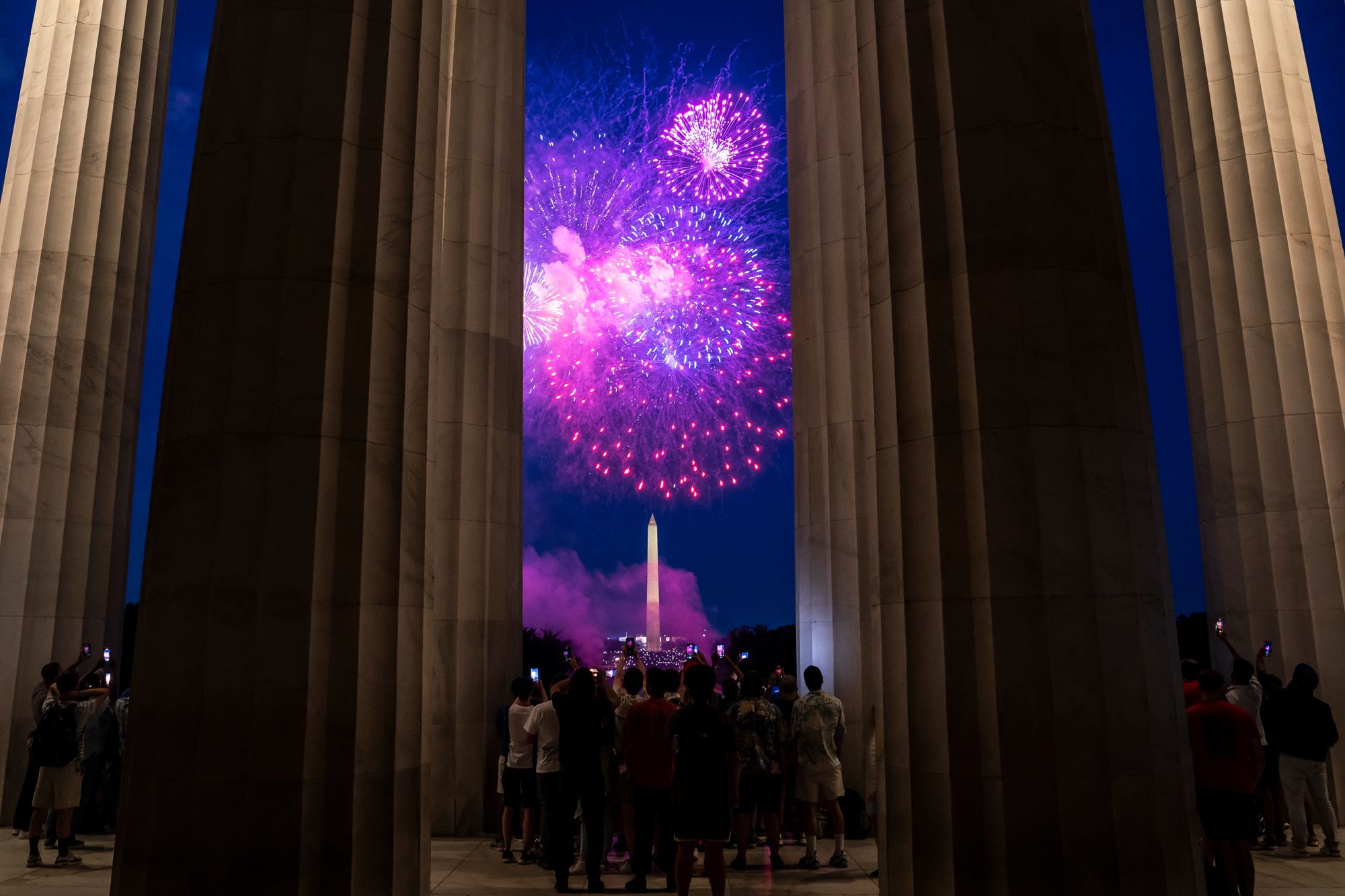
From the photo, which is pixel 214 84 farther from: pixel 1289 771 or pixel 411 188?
pixel 1289 771

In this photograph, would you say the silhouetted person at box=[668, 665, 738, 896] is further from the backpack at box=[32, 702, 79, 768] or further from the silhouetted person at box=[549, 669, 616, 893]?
the backpack at box=[32, 702, 79, 768]

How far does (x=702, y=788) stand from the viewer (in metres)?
11.2

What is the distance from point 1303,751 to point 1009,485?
9.51 meters

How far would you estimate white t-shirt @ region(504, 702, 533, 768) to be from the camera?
47.9 feet

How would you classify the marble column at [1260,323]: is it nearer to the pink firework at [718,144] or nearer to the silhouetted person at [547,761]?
the silhouetted person at [547,761]

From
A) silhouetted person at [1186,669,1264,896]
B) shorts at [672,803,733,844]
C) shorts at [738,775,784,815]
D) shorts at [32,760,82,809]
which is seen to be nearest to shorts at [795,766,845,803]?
shorts at [738,775,784,815]

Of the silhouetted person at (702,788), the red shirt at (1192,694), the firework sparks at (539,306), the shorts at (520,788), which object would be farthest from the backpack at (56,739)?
the firework sparks at (539,306)

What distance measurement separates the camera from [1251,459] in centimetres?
1961

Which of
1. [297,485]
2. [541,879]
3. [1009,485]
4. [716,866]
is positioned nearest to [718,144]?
[541,879]

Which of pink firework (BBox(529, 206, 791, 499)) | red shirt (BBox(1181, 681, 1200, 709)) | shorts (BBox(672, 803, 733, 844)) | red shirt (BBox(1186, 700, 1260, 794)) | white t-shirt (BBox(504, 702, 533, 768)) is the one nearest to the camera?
red shirt (BBox(1186, 700, 1260, 794))

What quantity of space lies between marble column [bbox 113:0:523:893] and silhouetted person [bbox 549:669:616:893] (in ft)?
10.9

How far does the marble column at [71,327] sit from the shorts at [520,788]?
9.99 meters

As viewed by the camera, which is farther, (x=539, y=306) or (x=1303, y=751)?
(x=539, y=306)

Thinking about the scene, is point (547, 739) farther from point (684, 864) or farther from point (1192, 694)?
point (1192, 694)
